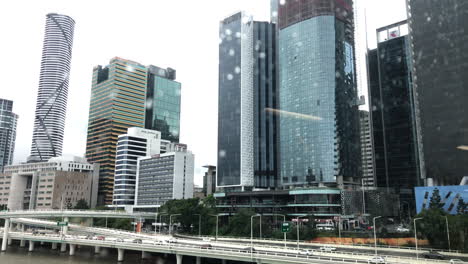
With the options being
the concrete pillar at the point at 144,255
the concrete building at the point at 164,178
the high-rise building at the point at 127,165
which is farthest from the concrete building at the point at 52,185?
the concrete pillar at the point at 144,255

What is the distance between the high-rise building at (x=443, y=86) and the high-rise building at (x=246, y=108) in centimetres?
5832

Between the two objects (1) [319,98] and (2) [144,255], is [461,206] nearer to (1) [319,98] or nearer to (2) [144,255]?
(1) [319,98]

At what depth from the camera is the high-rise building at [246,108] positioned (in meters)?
146

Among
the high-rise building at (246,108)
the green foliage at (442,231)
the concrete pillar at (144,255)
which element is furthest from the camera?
the high-rise building at (246,108)

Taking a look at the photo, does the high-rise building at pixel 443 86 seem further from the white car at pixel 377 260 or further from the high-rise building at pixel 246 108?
the white car at pixel 377 260

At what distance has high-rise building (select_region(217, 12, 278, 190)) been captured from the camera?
146125 mm

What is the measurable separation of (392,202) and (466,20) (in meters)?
55.5

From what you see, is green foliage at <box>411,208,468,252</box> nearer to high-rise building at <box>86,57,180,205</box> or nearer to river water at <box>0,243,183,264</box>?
river water at <box>0,243,183,264</box>

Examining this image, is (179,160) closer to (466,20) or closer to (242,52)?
(242,52)

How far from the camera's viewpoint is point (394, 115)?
16338 centimetres

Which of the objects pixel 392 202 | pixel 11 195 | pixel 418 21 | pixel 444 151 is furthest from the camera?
pixel 11 195

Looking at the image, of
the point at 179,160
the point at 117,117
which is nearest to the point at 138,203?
the point at 179,160

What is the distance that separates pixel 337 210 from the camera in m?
113

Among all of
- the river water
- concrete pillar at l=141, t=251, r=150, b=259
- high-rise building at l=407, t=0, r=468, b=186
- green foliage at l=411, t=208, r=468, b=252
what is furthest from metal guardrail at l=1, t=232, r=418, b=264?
high-rise building at l=407, t=0, r=468, b=186
